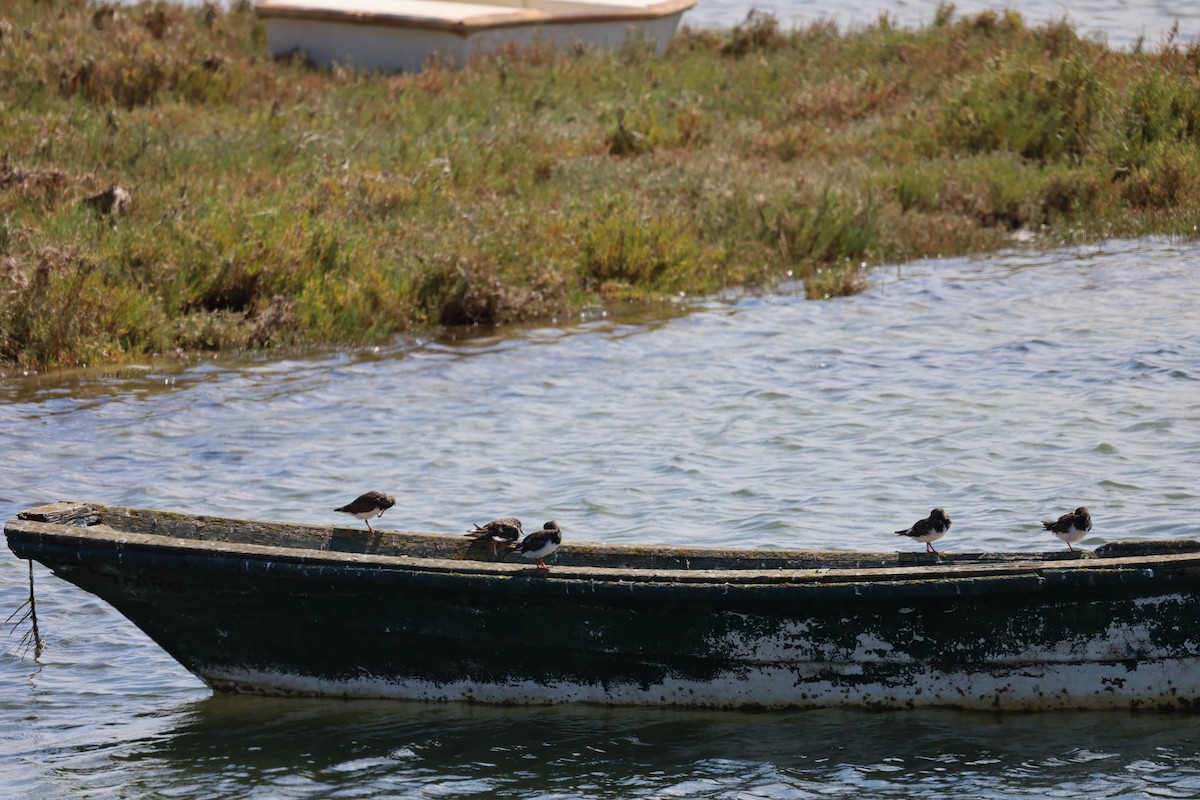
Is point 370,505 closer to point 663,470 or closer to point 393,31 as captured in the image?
point 663,470

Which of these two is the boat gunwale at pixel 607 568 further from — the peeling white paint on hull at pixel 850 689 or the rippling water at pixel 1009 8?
the rippling water at pixel 1009 8

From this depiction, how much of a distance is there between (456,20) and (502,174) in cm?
645

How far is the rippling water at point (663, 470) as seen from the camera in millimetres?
7738

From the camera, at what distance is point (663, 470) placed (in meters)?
13.0

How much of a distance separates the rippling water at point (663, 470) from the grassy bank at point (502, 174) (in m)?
0.72

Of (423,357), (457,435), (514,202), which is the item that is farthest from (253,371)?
(514,202)

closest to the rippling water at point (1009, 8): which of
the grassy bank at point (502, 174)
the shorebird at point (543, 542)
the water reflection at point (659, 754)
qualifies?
the grassy bank at point (502, 174)

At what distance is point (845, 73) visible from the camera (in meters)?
27.0

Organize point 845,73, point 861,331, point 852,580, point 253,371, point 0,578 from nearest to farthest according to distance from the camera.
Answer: point 852,580 → point 0,578 → point 253,371 → point 861,331 → point 845,73

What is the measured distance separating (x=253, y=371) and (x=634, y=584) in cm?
890

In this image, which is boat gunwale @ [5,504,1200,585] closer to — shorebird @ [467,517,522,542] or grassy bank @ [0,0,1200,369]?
shorebird @ [467,517,522,542]

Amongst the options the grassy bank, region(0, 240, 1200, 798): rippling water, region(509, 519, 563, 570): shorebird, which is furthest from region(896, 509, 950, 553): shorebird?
the grassy bank

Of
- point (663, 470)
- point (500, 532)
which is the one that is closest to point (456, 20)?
point (663, 470)

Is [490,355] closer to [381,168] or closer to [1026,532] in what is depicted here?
[381,168]
